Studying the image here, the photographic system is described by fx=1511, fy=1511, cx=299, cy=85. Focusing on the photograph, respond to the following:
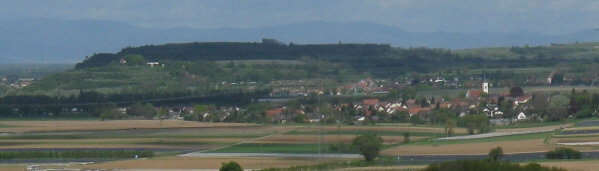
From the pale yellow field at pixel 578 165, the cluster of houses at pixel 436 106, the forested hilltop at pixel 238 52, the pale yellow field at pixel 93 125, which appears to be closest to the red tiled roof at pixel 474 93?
the cluster of houses at pixel 436 106

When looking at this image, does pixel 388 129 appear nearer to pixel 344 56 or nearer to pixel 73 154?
pixel 73 154

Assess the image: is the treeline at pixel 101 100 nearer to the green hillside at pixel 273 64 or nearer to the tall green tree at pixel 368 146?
the green hillside at pixel 273 64

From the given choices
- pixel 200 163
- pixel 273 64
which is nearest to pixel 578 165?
pixel 200 163

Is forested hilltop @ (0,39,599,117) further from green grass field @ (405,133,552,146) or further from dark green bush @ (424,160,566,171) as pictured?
dark green bush @ (424,160,566,171)

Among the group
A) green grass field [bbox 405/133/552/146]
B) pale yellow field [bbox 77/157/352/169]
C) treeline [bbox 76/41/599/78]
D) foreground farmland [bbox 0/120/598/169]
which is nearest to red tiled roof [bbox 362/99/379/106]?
foreground farmland [bbox 0/120/598/169]

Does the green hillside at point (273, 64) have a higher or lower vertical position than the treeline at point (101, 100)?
higher

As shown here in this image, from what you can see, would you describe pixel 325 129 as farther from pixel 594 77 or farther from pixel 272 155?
pixel 594 77

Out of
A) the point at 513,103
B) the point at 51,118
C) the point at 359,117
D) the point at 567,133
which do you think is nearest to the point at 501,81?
the point at 513,103
